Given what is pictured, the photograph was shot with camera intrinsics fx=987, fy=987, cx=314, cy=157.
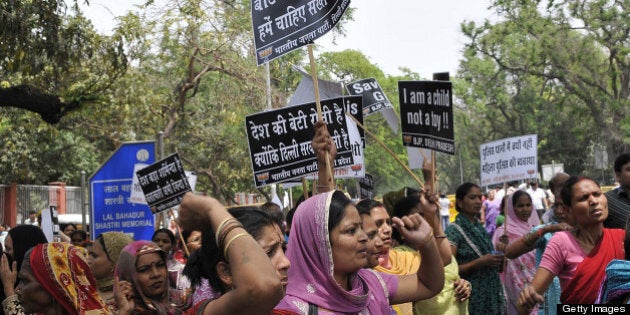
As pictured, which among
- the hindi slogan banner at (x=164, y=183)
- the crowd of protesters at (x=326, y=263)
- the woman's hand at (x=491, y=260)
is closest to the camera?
the crowd of protesters at (x=326, y=263)

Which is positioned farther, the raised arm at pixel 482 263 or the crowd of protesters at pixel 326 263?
the raised arm at pixel 482 263

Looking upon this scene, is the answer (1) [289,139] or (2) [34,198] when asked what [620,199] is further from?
(2) [34,198]

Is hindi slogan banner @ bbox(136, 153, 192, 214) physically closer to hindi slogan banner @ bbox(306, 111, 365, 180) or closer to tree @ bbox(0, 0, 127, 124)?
tree @ bbox(0, 0, 127, 124)

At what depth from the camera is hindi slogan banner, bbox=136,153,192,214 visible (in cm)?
1103

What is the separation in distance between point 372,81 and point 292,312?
8463 mm

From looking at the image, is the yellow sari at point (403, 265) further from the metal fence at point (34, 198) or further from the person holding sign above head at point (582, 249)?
the metal fence at point (34, 198)

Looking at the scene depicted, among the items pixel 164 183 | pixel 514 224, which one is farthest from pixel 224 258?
pixel 164 183

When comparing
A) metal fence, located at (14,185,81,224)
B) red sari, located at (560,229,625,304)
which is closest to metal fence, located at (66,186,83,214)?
metal fence, located at (14,185,81,224)

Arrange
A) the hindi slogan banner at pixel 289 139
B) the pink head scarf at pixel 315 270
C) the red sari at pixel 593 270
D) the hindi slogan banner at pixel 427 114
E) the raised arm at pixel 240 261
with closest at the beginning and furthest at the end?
the raised arm at pixel 240 261, the pink head scarf at pixel 315 270, the red sari at pixel 593 270, the hindi slogan banner at pixel 427 114, the hindi slogan banner at pixel 289 139

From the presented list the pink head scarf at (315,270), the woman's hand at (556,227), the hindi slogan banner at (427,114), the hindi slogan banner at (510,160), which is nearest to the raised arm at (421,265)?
the pink head scarf at (315,270)

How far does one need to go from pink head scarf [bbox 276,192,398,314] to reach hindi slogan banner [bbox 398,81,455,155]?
376 cm

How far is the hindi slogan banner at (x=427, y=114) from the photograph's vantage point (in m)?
7.89

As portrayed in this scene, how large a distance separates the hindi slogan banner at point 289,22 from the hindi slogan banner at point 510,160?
5452 mm

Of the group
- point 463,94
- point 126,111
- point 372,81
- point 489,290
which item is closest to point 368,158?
point 463,94
